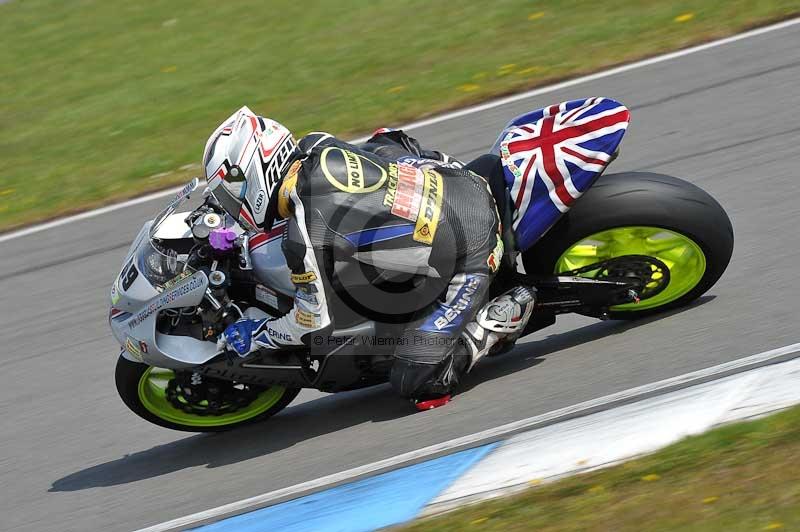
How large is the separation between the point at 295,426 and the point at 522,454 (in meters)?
1.51

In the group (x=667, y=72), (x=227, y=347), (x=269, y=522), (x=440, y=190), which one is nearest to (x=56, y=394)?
(x=227, y=347)

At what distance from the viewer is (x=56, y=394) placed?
637 cm

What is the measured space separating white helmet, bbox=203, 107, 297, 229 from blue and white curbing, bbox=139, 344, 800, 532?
1293 millimetres

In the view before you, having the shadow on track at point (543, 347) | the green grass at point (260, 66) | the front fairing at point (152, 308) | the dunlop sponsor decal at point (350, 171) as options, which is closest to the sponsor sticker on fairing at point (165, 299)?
the front fairing at point (152, 308)

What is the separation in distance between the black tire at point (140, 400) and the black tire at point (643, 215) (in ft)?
5.11

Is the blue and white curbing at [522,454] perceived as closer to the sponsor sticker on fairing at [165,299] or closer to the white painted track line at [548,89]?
the sponsor sticker on fairing at [165,299]

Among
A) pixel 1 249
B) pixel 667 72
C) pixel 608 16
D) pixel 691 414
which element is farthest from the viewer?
pixel 608 16

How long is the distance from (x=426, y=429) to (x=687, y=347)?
1.33 m

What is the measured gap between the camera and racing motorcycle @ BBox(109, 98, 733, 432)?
5121 millimetres

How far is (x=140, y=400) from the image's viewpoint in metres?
5.50

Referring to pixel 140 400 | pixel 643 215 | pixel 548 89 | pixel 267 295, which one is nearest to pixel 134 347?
pixel 140 400

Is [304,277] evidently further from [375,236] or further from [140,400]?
[140,400]

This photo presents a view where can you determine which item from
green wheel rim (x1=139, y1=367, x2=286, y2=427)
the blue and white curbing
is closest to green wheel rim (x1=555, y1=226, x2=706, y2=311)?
the blue and white curbing

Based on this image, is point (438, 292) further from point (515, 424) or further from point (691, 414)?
point (691, 414)
